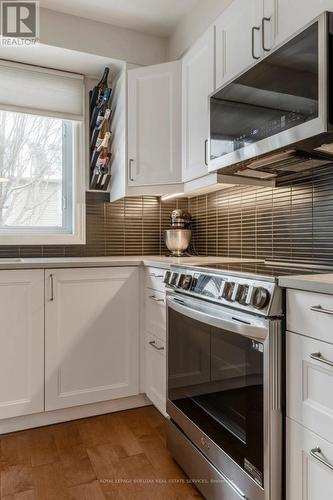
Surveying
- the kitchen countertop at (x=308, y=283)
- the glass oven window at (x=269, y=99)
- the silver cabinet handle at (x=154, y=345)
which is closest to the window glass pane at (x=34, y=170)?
the silver cabinet handle at (x=154, y=345)

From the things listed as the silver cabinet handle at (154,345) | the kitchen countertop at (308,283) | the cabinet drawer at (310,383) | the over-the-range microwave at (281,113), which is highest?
the over-the-range microwave at (281,113)

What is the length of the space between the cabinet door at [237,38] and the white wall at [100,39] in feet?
2.64

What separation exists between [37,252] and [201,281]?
4.85 feet

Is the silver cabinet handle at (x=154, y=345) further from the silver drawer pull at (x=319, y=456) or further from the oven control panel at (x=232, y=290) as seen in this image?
the silver drawer pull at (x=319, y=456)

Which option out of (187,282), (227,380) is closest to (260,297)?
(227,380)

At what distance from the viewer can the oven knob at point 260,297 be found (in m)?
1.16

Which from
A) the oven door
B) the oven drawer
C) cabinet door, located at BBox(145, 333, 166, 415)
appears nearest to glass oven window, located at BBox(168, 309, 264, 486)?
the oven door

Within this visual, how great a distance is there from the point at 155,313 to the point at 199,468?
83 cm

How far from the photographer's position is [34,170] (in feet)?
8.79

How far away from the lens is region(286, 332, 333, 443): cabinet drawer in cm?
101

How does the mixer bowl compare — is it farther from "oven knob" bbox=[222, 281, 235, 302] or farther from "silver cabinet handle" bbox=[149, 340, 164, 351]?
"oven knob" bbox=[222, 281, 235, 302]

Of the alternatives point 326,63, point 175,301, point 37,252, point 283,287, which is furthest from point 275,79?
point 37,252

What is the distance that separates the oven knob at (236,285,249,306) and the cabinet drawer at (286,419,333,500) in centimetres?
40

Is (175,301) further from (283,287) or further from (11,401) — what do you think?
(11,401)
